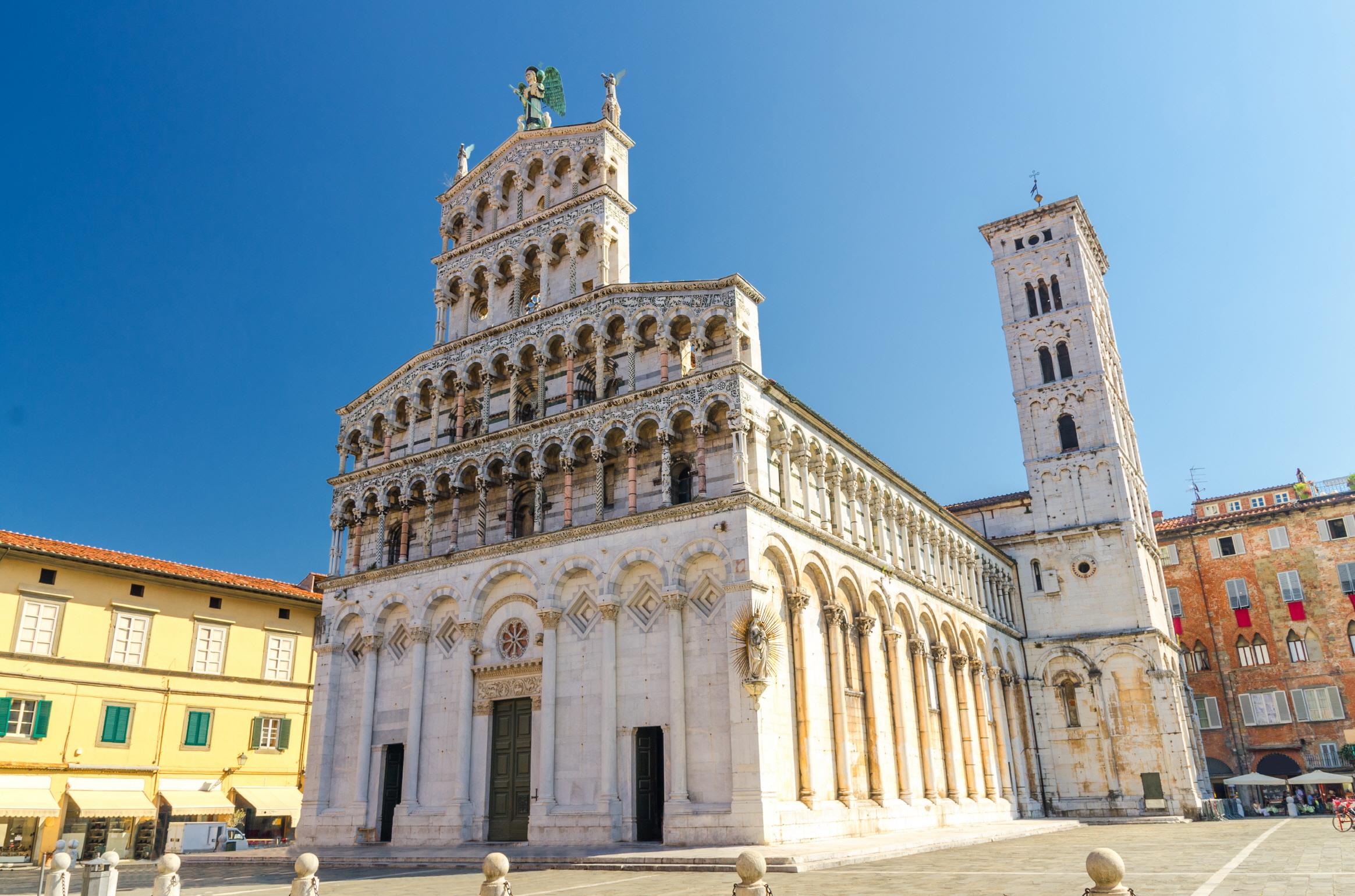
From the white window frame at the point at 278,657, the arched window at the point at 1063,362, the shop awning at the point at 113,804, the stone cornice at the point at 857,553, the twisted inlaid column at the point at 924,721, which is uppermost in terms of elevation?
the arched window at the point at 1063,362

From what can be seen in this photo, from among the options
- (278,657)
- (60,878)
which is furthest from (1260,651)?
(60,878)

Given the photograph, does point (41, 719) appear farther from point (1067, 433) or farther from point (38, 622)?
point (1067, 433)

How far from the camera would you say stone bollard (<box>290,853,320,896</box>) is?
10961 millimetres

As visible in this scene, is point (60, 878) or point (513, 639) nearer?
point (60, 878)

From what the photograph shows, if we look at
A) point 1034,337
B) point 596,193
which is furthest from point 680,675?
point 1034,337

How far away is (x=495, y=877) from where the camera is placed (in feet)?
32.8

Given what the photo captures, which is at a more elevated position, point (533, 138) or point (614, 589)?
point (533, 138)

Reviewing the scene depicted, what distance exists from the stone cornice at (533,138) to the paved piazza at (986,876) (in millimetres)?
23255

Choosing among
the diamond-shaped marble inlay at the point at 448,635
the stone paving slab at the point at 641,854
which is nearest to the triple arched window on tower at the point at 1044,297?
the stone paving slab at the point at 641,854

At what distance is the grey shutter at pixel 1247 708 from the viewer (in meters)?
46.4

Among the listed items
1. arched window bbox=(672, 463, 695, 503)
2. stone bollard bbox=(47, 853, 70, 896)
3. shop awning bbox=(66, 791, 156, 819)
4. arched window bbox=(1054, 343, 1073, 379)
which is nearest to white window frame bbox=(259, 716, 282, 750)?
shop awning bbox=(66, 791, 156, 819)

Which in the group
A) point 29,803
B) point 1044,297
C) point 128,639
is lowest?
point 29,803

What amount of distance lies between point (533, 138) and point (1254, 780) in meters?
41.3

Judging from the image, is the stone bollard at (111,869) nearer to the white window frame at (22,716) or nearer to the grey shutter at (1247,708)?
the white window frame at (22,716)
